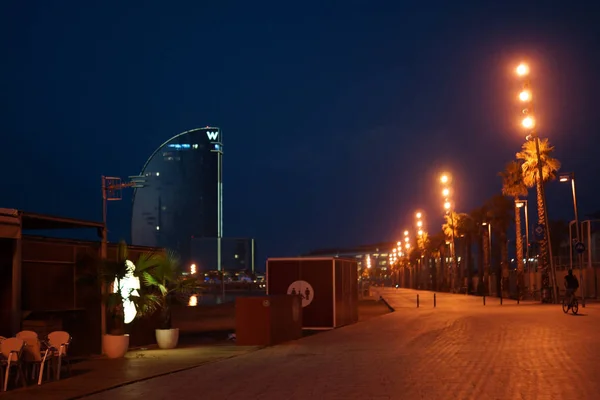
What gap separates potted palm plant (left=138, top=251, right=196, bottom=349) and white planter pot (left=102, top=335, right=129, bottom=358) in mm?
1754

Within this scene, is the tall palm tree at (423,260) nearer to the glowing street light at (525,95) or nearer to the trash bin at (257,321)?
the glowing street light at (525,95)

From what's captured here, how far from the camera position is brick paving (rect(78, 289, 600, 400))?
39.5 feet

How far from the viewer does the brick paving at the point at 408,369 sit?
1205 cm

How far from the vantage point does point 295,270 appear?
89.3 feet

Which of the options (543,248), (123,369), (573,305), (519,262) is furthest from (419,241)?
(123,369)

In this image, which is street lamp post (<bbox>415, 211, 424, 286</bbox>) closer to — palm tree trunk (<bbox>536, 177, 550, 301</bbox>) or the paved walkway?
palm tree trunk (<bbox>536, 177, 550, 301</bbox>)

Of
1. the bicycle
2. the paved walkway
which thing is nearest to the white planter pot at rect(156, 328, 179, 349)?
the paved walkway

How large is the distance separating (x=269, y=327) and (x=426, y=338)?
4.24 meters

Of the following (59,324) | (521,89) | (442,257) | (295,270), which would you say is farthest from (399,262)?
(59,324)

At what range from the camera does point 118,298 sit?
18.0 metres

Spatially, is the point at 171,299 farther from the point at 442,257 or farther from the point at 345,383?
the point at 442,257

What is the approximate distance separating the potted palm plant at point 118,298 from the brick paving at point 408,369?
265 centimetres

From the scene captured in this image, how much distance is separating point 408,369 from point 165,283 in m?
7.66

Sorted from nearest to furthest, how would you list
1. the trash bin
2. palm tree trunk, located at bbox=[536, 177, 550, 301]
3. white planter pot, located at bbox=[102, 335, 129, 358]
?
white planter pot, located at bbox=[102, 335, 129, 358] → the trash bin → palm tree trunk, located at bbox=[536, 177, 550, 301]
